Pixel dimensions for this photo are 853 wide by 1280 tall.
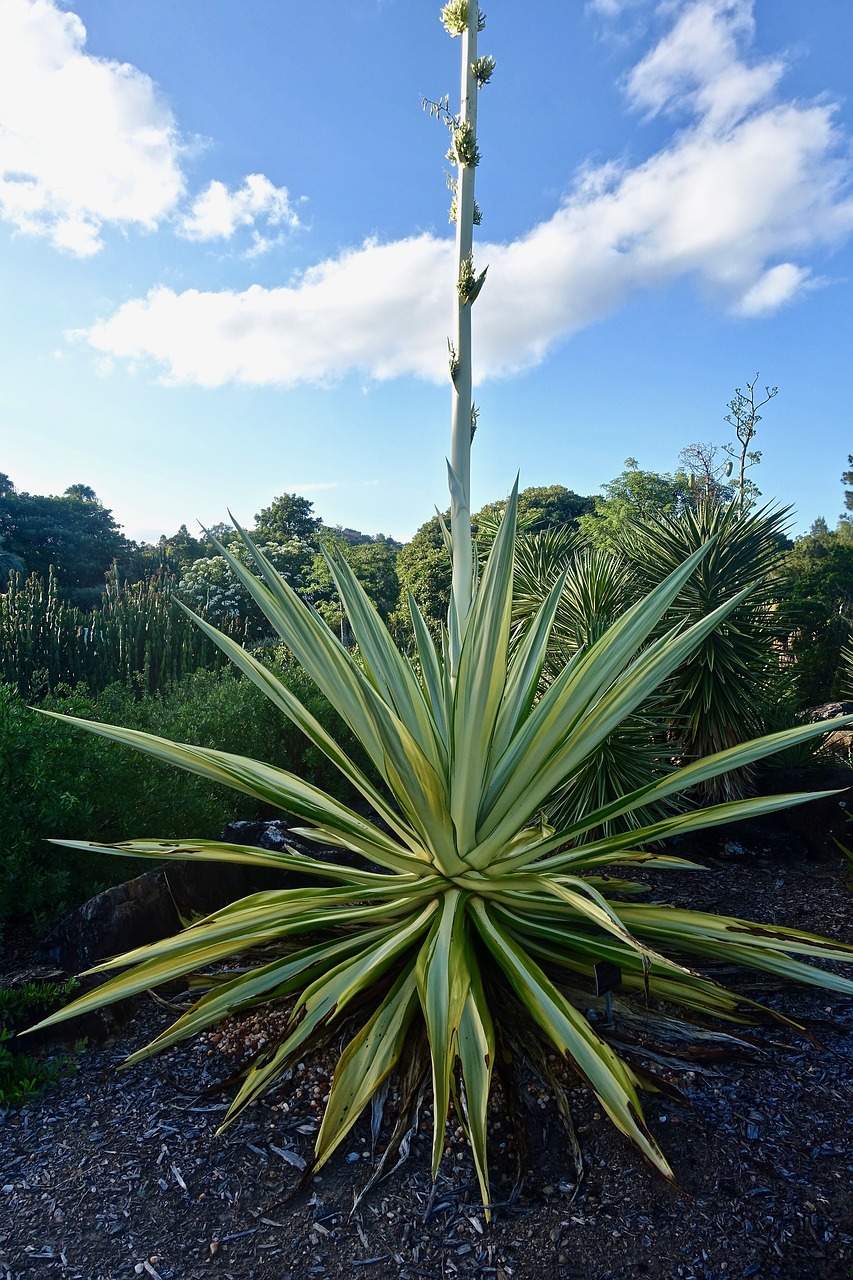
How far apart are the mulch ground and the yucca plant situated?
0.17 metres

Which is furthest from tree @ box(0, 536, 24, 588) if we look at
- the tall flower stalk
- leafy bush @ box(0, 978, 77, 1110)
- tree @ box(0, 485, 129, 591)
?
leafy bush @ box(0, 978, 77, 1110)

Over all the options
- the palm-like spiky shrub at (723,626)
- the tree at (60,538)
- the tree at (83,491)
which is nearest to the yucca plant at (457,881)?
the palm-like spiky shrub at (723,626)

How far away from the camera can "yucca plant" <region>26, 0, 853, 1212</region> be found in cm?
228

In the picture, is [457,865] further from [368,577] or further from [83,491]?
[83,491]

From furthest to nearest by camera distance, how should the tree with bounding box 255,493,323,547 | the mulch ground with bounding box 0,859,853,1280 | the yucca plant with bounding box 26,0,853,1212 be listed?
the tree with bounding box 255,493,323,547 → the yucca plant with bounding box 26,0,853,1212 → the mulch ground with bounding box 0,859,853,1280

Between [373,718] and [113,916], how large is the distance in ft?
5.07

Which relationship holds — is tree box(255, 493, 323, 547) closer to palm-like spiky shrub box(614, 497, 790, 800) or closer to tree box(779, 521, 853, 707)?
tree box(779, 521, 853, 707)

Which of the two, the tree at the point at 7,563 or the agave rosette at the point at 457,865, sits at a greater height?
the tree at the point at 7,563

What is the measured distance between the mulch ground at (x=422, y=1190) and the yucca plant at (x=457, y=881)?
0.57ft

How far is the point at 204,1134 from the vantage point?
2.32m

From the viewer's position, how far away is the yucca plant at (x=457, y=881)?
2.28m

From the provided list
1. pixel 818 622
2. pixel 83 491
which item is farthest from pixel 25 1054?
pixel 83 491

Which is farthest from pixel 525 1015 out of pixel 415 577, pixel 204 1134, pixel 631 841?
pixel 415 577

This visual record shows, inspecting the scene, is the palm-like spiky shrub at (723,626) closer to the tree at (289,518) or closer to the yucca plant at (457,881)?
the yucca plant at (457,881)
